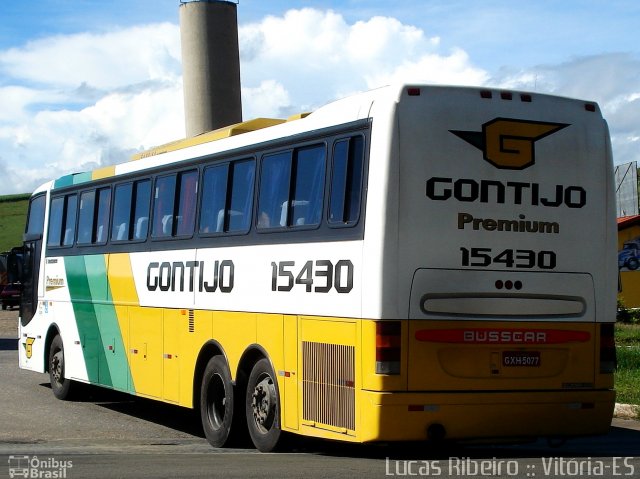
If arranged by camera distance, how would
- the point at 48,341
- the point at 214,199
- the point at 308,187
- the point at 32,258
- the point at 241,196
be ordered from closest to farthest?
1. the point at 308,187
2. the point at 241,196
3. the point at 214,199
4. the point at 48,341
5. the point at 32,258

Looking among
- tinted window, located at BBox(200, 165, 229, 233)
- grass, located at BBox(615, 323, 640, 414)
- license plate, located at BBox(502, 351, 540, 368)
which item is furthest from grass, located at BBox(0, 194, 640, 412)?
tinted window, located at BBox(200, 165, 229, 233)

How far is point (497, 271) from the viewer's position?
10867 millimetres

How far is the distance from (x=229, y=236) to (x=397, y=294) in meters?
3.29

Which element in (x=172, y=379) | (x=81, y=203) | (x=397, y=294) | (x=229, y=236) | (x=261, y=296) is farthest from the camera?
(x=81, y=203)

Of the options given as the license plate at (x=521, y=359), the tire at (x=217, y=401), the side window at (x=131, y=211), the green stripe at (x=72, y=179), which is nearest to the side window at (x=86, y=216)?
the green stripe at (x=72, y=179)

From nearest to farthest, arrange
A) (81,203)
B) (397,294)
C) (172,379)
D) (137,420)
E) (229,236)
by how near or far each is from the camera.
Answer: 1. (397,294)
2. (229,236)
3. (172,379)
4. (137,420)
5. (81,203)

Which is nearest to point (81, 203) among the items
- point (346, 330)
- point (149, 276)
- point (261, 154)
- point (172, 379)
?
point (149, 276)

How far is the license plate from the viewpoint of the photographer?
10.8m

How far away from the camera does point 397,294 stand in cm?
1040

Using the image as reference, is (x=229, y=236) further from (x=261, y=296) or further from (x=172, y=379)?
(x=172, y=379)

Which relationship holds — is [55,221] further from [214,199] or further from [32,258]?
[214,199]

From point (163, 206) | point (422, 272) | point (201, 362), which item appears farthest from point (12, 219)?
point (422, 272)
